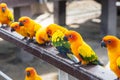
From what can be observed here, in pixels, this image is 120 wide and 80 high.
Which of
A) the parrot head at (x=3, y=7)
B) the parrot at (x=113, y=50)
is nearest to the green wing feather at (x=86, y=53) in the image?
the parrot at (x=113, y=50)

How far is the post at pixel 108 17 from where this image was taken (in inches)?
334

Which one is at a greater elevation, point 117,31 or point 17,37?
point 17,37

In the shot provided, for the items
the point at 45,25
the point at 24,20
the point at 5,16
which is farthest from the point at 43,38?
the point at 45,25

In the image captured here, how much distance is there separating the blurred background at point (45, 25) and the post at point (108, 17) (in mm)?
233

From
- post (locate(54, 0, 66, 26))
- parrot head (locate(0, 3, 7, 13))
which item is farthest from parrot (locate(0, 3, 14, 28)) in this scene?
post (locate(54, 0, 66, 26))

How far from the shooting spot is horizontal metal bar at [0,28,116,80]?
4.55 feet

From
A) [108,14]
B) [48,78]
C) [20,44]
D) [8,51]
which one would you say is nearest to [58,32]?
[20,44]

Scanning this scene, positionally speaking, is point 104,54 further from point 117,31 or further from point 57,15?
point 57,15

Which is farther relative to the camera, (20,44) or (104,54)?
(104,54)

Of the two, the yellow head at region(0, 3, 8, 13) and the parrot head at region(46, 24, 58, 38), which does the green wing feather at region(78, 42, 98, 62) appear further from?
the yellow head at region(0, 3, 8, 13)

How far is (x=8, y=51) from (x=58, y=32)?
5.93m

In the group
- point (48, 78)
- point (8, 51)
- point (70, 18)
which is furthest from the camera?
point (70, 18)

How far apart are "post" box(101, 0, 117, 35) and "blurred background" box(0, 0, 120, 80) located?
0.76ft

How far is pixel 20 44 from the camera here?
185 cm
